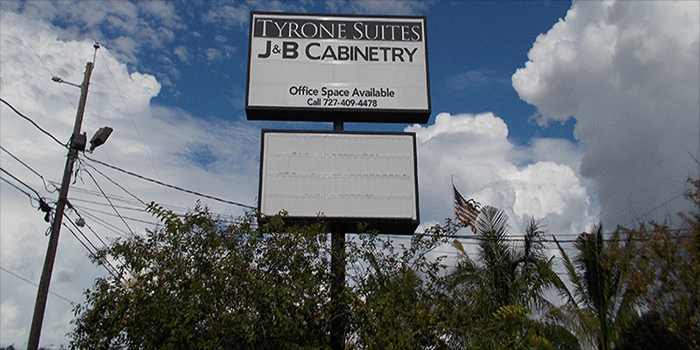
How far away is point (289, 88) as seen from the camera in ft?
40.4

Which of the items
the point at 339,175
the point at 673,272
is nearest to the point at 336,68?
the point at 339,175

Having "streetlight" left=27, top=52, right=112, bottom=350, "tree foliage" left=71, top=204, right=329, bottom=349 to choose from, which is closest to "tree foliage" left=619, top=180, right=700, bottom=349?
"tree foliage" left=71, top=204, right=329, bottom=349

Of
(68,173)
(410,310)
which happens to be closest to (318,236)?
(410,310)

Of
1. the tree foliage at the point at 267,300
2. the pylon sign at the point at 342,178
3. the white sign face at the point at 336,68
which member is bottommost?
the tree foliage at the point at 267,300

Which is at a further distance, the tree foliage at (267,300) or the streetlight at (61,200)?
the streetlight at (61,200)

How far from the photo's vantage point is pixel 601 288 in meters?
18.8

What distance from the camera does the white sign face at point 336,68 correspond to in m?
12.3

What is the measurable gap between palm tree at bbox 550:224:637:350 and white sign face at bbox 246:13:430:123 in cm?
979

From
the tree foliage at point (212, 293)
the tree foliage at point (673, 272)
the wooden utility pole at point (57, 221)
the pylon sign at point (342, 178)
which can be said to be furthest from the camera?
the tree foliage at point (673, 272)

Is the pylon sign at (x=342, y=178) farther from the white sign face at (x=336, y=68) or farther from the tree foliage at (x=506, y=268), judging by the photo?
the tree foliage at (x=506, y=268)

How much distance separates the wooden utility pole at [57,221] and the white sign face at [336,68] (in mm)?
6092

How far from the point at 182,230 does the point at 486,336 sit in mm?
5252

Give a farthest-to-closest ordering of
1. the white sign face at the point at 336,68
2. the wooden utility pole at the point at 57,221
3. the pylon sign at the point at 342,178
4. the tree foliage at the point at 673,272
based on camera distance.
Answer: the tree foliage at the point at 673,272 < the wooden utility pole at the point at 57,221 < the white sign face at the point at 336,68 < the pylon sign at the point at 342,178

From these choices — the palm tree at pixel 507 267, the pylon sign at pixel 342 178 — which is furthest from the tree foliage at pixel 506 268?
the pylon sign at pixel 342 178
